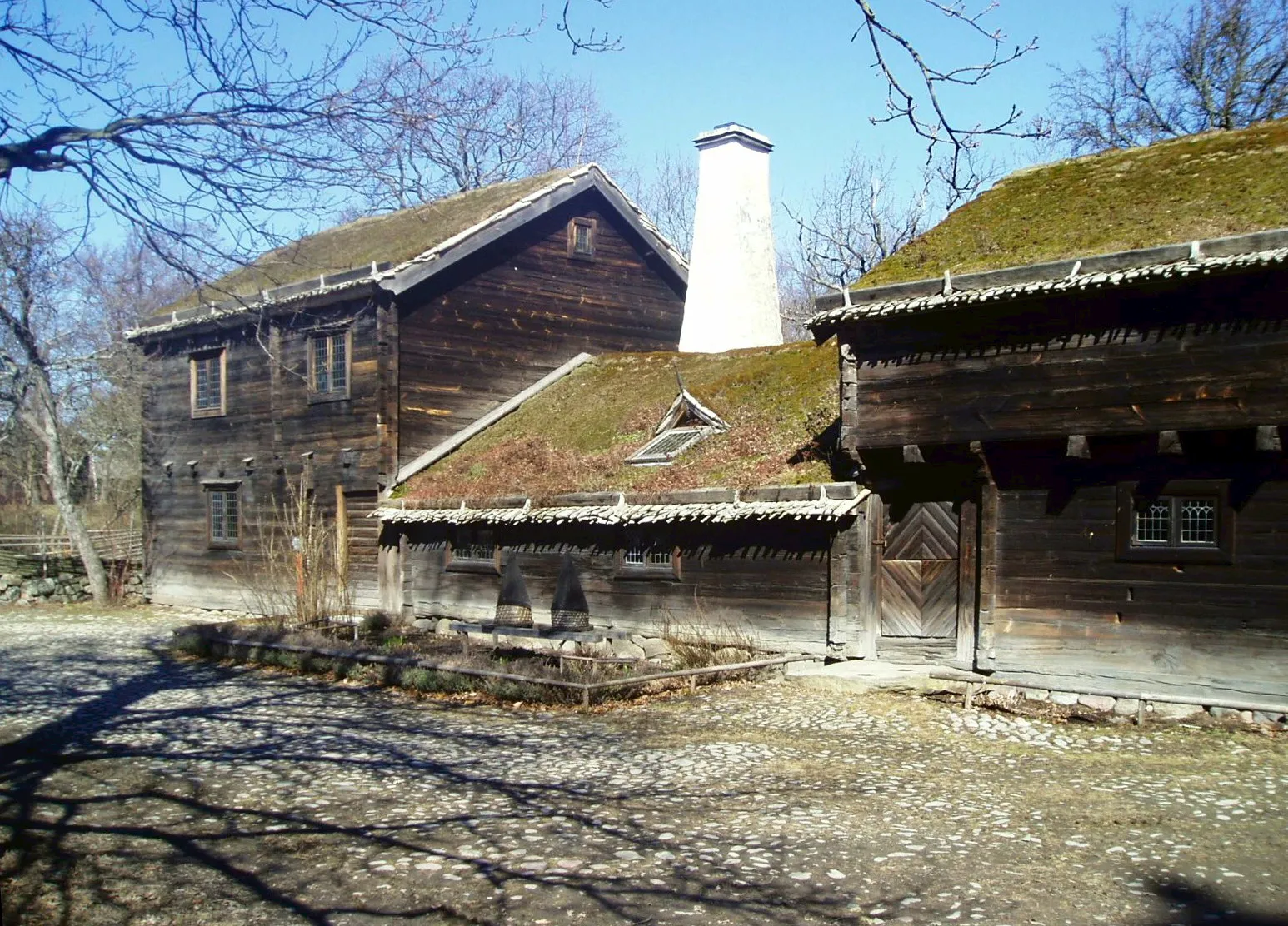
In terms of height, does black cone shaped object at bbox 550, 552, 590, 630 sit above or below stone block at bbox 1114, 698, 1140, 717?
above

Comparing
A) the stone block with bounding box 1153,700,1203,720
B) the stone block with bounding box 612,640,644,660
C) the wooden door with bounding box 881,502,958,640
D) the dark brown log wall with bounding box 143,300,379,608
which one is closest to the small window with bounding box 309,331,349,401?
the dark brown log wall with bounding box 143,300,379,608

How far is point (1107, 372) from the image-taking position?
14.0 meters

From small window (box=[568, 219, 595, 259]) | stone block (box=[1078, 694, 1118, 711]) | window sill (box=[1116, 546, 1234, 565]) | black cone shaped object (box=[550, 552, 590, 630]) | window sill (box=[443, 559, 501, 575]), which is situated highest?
small window (box=[568, 219, 595, 259])

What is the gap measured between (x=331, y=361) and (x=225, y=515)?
17.9 ft

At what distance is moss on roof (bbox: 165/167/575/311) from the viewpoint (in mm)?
25727

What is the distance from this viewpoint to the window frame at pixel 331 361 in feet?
81.9

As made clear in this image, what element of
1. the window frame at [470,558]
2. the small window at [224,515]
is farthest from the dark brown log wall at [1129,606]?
the small window at [224,515]

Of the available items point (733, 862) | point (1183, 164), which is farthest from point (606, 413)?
point (733, 862)

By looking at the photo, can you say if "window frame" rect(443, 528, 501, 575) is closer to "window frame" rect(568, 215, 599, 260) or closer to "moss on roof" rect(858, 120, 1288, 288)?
"window frame" rect(568, 215, 599, 260)

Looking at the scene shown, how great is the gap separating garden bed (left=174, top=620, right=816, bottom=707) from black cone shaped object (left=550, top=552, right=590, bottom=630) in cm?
50

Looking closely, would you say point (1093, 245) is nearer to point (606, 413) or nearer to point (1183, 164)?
point (1183, 164)

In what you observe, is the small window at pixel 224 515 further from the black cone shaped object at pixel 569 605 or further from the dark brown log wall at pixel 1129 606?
the dark brown log wall at pixel 1129 606

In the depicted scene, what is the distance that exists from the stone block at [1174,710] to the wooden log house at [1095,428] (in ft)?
0.55

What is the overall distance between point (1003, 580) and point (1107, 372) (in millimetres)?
3108
